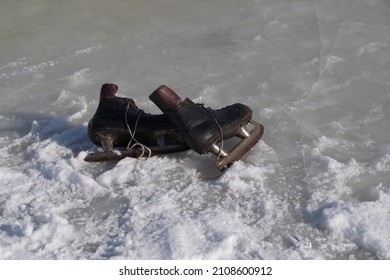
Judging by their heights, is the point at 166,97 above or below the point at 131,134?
above

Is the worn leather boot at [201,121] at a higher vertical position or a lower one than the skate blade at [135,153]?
higher

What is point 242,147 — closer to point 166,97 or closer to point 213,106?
point 166,97

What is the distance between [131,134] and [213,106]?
2.27 ft

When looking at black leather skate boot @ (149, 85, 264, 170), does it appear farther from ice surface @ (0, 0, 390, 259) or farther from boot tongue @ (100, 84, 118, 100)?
boot tongue @ (100, 84, 118, 100)

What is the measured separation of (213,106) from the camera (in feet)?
11.1

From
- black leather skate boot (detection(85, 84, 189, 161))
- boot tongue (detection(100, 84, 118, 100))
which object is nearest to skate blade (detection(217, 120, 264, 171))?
black leather skate boot (detection(85, 84, 189, 161))

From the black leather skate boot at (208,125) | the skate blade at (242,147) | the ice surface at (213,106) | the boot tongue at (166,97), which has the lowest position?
the ice surface at (213,106)

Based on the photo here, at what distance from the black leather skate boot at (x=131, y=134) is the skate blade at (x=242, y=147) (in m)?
0.25

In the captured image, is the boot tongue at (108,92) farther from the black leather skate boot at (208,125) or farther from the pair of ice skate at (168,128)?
the black leather skate boot at (208,125)

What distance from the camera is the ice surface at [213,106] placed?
7.67 ft

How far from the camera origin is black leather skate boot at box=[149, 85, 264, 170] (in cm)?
267

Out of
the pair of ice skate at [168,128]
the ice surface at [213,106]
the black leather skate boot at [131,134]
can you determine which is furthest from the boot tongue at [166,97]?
the ice surface at [213,106]

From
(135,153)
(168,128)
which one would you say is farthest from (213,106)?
(135,153)
